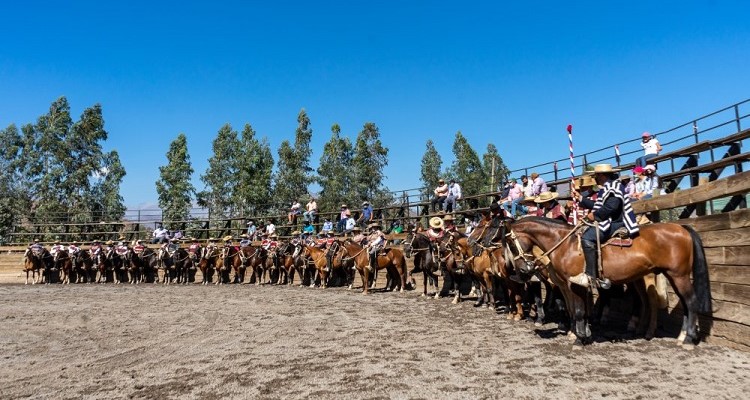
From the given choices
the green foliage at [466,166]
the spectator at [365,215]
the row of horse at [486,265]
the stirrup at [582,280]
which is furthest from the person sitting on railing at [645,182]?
the green foliage at [466,166]

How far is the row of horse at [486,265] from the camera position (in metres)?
8.30

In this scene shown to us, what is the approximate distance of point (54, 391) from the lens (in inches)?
271

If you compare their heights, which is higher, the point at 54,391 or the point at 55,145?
the point at 55,145

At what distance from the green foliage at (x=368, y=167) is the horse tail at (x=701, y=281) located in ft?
123

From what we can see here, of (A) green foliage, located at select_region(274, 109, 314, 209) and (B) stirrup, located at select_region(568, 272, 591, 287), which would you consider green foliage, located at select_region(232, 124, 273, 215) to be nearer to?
(A) green foliage, located at select_region(274, 109, 314, 209)

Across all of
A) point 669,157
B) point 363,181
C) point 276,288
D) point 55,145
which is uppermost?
point 55,145

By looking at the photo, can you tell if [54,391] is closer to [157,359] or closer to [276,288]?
[157,359]

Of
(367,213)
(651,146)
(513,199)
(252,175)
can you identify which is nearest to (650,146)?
(651,146)

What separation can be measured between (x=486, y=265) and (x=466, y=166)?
42.5 meters

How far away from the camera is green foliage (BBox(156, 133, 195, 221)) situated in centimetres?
4319

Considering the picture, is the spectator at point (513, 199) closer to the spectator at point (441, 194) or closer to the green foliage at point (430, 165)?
the spectator at point (441, 194)

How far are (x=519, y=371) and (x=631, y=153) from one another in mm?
11635

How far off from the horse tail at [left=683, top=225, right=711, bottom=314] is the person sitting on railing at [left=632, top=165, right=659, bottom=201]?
3365 mm

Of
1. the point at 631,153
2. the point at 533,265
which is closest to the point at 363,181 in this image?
the point at 631,153
